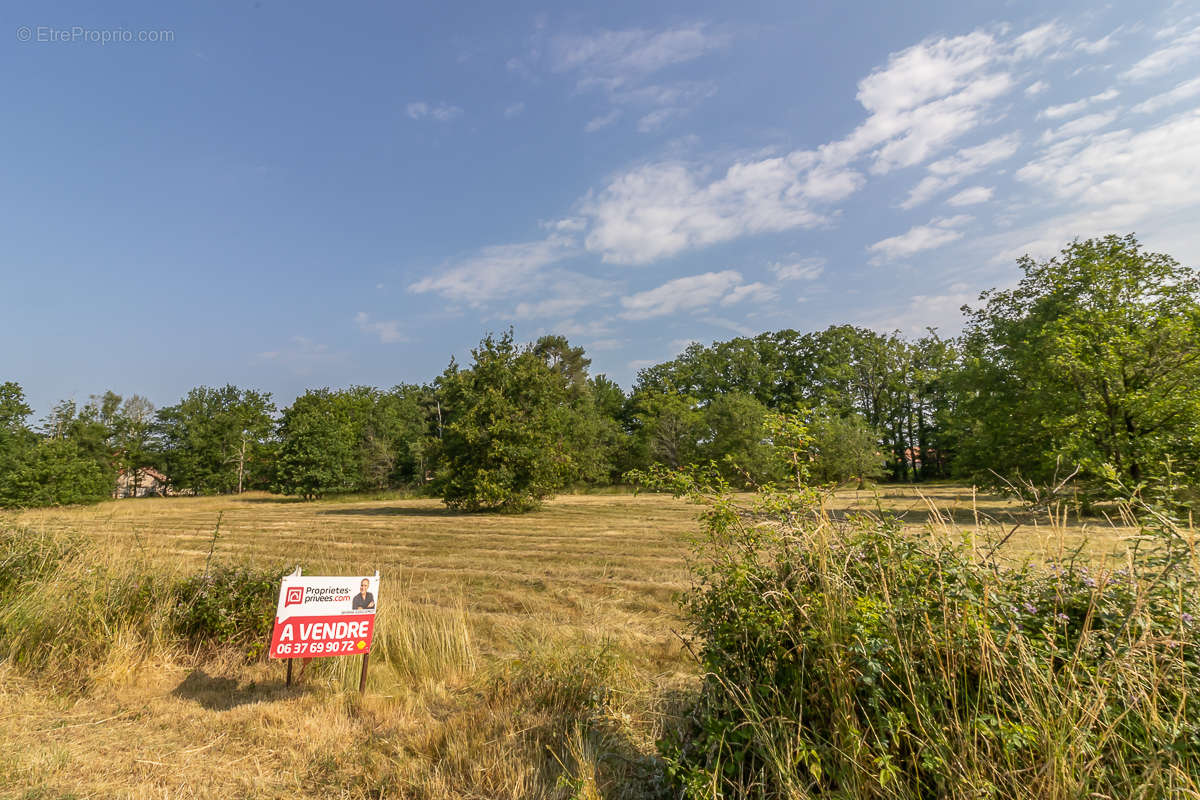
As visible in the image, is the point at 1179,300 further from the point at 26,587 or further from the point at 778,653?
the point at 26,587

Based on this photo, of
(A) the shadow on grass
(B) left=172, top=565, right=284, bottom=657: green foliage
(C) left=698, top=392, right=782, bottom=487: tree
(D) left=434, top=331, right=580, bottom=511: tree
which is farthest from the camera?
(C) left=698, top=392, right=782, bottom=487: tree

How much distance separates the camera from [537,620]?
6891mm

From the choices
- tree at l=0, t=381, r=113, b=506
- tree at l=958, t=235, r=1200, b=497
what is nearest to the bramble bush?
tree at l=958, t=235, r=1200, b=497

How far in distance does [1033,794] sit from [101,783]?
15.9 ft

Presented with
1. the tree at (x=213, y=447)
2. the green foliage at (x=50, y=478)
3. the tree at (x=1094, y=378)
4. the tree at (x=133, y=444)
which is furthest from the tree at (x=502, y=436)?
the tree at (x=133, y=444)

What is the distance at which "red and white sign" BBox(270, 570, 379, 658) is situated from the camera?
4.40m

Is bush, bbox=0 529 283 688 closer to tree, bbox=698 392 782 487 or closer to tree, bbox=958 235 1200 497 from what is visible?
tree, bbox=958 235 1200 497

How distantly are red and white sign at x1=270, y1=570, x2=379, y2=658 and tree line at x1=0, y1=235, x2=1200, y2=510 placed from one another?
313 cm

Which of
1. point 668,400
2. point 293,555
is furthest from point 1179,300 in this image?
point 668,400

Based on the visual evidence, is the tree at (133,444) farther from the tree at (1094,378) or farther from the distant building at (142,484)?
the tree at (1094,378)

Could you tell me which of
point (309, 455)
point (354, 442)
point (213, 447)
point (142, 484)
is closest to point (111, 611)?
point (309, 455)

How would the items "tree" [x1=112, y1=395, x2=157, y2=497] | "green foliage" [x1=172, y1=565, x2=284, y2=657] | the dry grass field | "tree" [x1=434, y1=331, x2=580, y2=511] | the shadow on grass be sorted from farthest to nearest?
"tree" [x1=112, y1=395, x2=157, y2=497], "tree" [x1=434, y1=331, x2=580, y2=511], "green foliage" [x1=172, y1=565, x2=284, y2=657], the shadow on grass, the dry grass field

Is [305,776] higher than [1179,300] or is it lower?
lower

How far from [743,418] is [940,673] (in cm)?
4598
